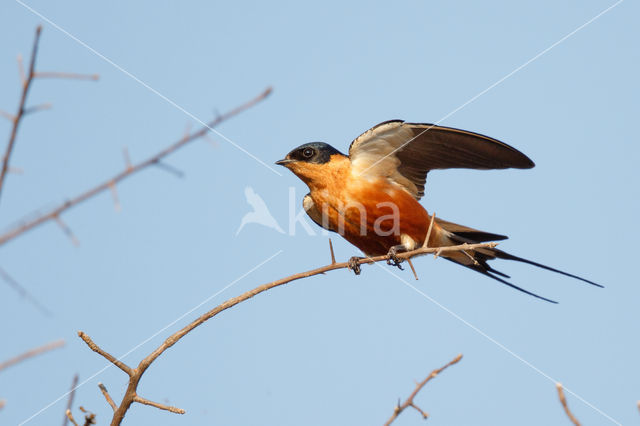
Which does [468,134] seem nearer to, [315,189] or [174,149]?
[315,189]

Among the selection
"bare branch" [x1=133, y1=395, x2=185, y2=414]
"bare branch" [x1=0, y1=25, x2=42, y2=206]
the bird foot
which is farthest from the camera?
the bird foot

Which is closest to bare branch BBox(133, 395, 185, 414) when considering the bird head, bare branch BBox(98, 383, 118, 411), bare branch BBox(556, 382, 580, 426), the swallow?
bare branch BBox(98, 383, 118, 411)

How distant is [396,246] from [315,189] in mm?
866

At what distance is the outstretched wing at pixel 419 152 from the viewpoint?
5539mm

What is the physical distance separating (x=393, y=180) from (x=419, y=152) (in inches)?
13.0

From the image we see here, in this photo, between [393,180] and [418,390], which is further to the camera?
[393,180]

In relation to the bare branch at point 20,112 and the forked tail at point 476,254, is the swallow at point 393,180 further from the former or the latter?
the bare branch at point 20,112

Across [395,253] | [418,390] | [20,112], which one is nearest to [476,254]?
[395,253]

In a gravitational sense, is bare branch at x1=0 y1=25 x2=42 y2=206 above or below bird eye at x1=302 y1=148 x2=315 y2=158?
above

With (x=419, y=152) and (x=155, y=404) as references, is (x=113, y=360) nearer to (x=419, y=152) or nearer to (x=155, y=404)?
(x=155, y=404)

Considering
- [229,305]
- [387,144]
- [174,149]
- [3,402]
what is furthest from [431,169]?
[3,402]

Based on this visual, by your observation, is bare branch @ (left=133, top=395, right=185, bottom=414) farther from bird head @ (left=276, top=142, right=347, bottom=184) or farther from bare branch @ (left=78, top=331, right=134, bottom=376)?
bird head @ (left=276, top=142, right=347, bottom=184)

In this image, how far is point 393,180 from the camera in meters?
6.10

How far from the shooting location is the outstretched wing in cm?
554
